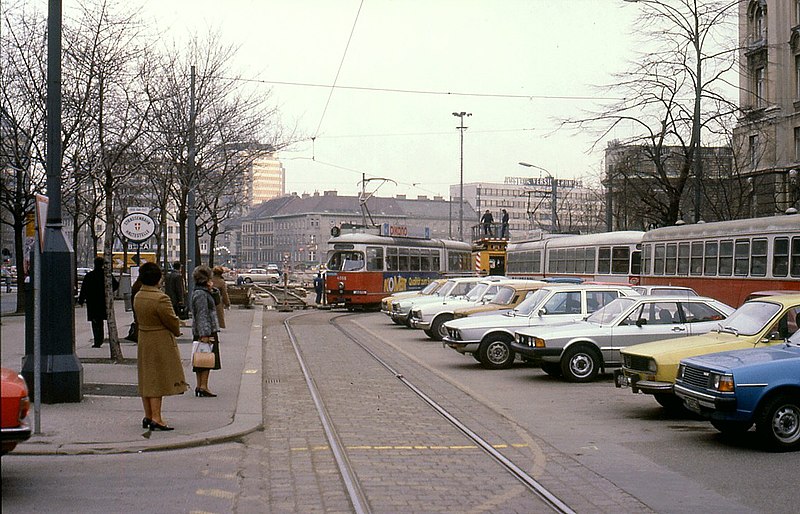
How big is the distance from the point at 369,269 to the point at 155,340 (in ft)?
100

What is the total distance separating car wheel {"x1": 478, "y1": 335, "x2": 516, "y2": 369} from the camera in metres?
18.4

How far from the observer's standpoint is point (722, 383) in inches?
398

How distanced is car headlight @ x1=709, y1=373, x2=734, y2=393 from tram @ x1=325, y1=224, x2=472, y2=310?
30905 mm

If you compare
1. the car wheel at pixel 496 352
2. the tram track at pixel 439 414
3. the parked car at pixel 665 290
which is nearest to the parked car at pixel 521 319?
the car wheel at pixel 496 352

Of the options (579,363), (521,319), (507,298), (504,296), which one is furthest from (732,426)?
(504,296)

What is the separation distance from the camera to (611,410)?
43.4 feet

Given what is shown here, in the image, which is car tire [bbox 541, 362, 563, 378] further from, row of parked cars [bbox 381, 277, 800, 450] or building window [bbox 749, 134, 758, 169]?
building window [bbox 749, 134, 758, 169]

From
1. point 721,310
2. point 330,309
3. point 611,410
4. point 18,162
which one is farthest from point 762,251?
point 330,309

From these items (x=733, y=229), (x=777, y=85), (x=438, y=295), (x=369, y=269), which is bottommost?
(x=438, y=295)

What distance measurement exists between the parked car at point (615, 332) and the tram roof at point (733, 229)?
631 cm

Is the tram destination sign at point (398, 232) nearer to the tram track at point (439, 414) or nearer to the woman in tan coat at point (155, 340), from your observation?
the tram track at point (439, 414)

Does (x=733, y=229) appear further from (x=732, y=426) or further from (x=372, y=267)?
(x=372, y=267)

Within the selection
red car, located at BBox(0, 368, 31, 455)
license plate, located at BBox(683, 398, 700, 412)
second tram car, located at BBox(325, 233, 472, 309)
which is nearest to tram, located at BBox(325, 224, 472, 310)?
second tram car, located at BBox(325, 233, 472, 309)

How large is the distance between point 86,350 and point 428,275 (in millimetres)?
25366
